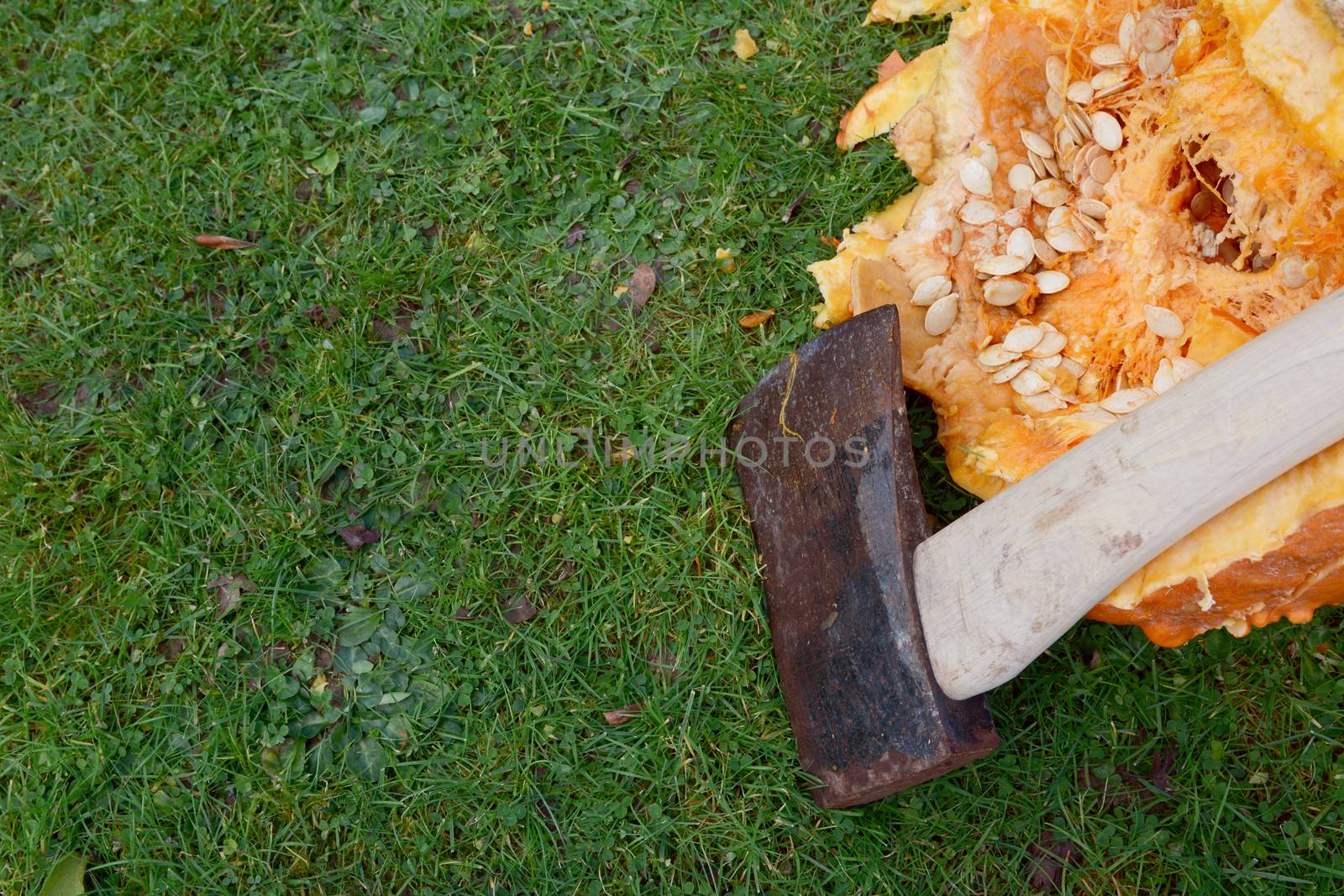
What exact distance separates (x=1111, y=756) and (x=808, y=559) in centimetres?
103

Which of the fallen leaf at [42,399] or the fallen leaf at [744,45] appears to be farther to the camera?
the fallen leaf at [744,45]

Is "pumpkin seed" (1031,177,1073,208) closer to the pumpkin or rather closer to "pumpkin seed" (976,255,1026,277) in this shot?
the pumpkin

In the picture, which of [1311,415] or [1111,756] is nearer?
[1311,415]

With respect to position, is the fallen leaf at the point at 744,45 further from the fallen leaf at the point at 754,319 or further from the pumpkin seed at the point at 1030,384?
the pumpkin seed at the point at 1030,384

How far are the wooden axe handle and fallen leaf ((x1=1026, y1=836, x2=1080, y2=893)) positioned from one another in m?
0.79

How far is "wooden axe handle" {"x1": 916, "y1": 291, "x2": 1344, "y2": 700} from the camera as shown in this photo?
171 centimetres

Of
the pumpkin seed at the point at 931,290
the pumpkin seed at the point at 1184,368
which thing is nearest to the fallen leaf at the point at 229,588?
the pumpkin seed at the point at 931,290

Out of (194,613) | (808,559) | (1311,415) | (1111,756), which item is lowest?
(1111,756)

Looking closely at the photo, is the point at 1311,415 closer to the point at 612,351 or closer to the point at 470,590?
the point at 612,351

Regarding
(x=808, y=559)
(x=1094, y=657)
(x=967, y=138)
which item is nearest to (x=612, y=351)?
(x=808, y=559)

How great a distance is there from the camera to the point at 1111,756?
2605 mm

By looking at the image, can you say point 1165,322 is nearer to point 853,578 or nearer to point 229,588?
point 853,578

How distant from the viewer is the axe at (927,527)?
176 cm

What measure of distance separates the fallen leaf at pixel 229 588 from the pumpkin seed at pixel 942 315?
6.49ft
